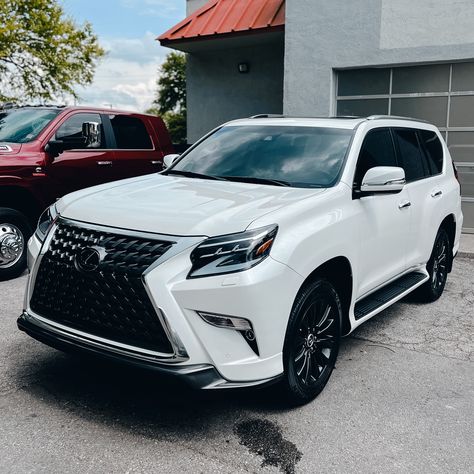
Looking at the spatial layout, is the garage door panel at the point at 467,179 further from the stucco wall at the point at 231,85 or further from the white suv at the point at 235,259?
the white suv at the point at 235,259

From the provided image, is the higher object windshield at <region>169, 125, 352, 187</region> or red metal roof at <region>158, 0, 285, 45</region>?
red metal roof at <region>158, 0, 285, 45</region>

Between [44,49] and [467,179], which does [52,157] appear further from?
[44,49]

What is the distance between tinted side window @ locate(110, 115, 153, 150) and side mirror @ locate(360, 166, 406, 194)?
4.65 m

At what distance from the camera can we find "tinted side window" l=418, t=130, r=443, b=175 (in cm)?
594

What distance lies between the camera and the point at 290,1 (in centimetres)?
1138

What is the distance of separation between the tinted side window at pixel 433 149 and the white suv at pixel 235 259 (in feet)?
Result: 4.03

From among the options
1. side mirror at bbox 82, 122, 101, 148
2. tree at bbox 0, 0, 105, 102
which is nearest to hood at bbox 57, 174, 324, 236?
side mirror at bbox 82, 122, 101, 148

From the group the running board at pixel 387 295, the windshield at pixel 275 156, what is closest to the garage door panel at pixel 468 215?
the running board at pixel 387 295

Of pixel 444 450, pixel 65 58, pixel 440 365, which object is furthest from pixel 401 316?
pixel 65 58

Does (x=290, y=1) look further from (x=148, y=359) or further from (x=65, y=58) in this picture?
(x=65, y=58)

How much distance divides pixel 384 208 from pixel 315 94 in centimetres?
734

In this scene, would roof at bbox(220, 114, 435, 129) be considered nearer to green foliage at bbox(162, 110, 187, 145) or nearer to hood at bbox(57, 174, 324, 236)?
hood at bbox(57, 174, 324, 236)

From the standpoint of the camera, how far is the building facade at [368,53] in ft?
33.9

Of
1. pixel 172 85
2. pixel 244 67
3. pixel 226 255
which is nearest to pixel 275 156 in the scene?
pixel 226 255
